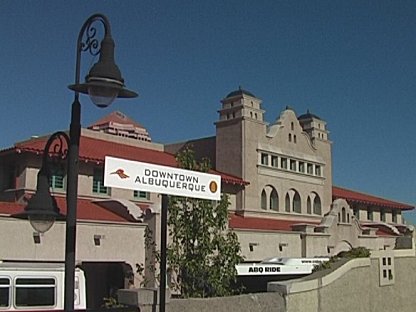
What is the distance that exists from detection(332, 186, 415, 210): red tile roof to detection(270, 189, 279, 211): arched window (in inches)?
348

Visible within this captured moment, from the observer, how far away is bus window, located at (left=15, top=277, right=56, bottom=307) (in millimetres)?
15773

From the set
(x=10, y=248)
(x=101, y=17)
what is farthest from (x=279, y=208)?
(x=101, y=17)

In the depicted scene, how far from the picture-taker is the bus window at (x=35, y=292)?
15.8 m

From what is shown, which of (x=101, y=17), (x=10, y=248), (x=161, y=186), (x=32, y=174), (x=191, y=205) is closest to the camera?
(x=101, y=17)

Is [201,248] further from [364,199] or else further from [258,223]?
[364,199]

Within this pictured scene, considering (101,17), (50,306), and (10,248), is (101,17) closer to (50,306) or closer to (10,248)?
(50,306)

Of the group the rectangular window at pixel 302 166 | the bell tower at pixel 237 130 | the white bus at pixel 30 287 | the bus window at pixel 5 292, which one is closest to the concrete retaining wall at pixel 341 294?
the white bus at pixel 30 287

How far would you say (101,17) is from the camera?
822 centimetres

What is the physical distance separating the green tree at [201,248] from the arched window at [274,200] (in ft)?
91.5

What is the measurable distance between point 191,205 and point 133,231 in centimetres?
1327

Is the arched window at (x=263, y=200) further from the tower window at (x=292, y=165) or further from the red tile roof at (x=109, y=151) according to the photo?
the tower window at (x=292, y=165)

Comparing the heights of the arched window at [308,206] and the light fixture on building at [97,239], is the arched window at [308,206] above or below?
above

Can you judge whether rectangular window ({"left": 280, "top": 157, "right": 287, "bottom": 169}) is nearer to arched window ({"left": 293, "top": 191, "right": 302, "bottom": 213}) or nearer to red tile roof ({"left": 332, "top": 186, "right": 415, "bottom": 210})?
arched window ({"left": 293, "top": 191, "right": 302, "bottom": 213})

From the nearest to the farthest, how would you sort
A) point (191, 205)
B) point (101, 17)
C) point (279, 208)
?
point (101, 17), point (191, 205), point (279, 208)
